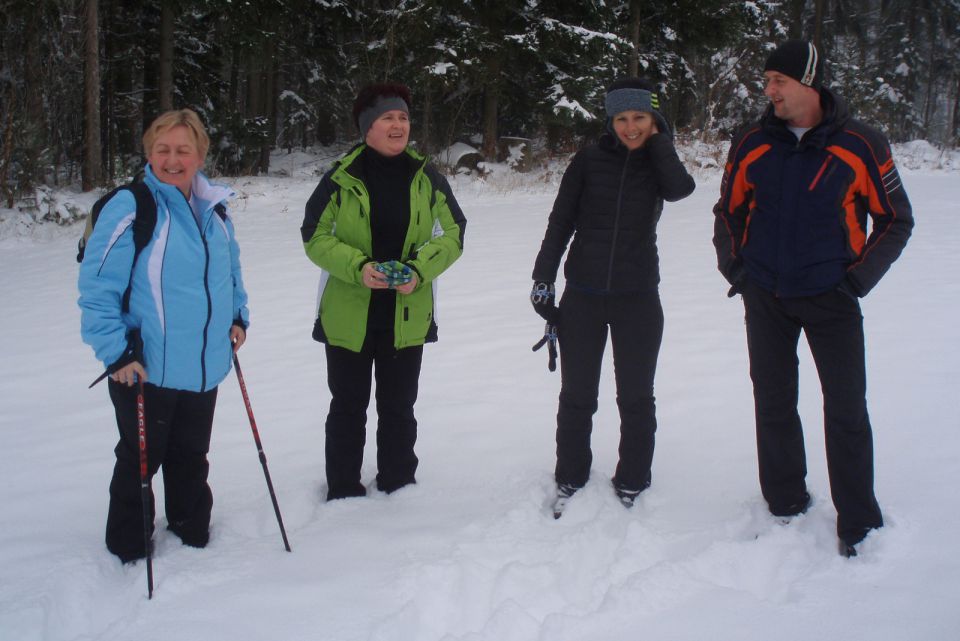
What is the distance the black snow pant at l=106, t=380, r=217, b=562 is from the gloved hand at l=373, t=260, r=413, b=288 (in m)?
0.83

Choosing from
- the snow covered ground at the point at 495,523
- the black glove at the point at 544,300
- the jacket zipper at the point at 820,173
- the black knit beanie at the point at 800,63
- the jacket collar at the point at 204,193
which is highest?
the black knit beanie at the point at 800,63

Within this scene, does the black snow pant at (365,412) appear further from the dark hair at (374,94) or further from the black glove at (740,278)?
the black glove at (740,278)

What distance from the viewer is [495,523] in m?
3.00

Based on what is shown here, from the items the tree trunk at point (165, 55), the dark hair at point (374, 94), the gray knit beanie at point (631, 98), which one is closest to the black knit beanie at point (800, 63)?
the gray knit beanie at point (631, 98)

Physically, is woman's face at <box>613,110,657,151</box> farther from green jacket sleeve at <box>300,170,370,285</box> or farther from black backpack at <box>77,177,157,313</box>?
black backpack at <box>77,177,157,313</box>

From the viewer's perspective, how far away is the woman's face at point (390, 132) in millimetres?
2969

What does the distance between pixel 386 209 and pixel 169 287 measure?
3.11 feet

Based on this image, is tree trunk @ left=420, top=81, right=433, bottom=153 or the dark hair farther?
tree trunk @ left=420, top=81, right=433, bottom=153

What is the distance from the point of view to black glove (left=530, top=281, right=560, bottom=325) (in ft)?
10.4

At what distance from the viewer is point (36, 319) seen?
6.43 meters

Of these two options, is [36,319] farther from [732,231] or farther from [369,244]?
[732,231]

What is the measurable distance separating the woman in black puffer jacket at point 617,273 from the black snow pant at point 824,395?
463 mm

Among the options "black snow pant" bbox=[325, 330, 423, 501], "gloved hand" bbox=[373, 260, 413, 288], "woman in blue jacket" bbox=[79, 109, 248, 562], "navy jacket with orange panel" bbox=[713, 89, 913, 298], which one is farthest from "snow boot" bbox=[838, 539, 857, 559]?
"woman in blue jacket" bbox=[79, 109, 248, 562]

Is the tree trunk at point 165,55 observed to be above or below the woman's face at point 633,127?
above
